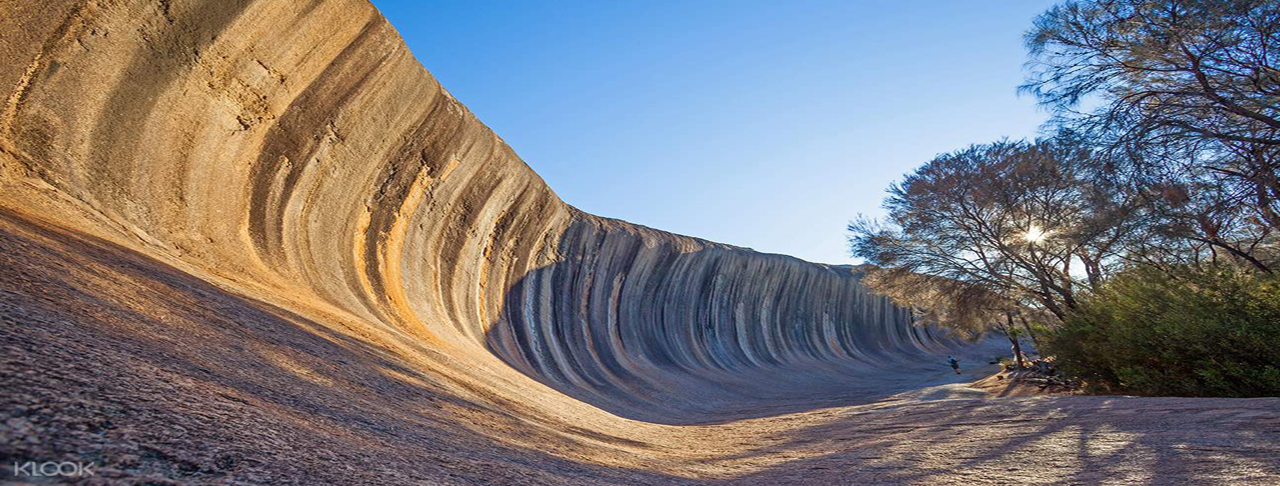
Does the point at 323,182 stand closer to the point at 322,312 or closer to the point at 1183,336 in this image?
the point at 322,312

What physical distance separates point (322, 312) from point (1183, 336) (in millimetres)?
11452

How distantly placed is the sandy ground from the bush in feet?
5.65

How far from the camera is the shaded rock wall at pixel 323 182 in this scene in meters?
6.37

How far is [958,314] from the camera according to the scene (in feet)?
55.2

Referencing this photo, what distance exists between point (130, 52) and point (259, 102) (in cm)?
174

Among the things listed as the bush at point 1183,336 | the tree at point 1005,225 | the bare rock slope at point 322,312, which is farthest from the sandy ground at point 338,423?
the tree at point 1005,225

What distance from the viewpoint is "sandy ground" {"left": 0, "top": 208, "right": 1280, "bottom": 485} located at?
201 centimetres

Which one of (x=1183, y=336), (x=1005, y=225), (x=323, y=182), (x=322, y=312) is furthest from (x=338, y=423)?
(x=1005, y=225)

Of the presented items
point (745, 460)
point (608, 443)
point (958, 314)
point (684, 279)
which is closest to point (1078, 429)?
point (745, 460)

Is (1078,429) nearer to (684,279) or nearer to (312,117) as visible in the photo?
(312,117)

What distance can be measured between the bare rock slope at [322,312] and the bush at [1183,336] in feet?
6.03

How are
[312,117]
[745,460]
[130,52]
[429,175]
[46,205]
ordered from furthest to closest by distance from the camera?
[429,175], [312,117], [130,52], [745,460], [46,205]

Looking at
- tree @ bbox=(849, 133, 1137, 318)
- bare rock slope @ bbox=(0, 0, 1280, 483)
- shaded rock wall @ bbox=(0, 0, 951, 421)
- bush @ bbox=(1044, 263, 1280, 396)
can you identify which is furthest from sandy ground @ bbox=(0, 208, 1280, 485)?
tree @ bbox=(849, 133, 1137, 318)

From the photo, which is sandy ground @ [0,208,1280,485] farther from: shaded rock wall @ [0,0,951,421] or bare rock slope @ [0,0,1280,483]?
shaded rock wall @ [0,0,951,421]
